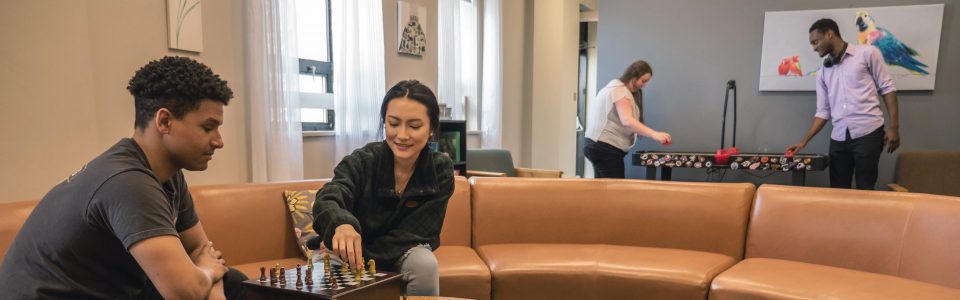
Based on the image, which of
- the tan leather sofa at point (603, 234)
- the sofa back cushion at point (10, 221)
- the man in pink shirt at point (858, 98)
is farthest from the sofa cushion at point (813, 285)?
the sofa back cushion at point (10, 221)

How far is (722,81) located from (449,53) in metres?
2.41

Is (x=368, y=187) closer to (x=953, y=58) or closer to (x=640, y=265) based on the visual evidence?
(x=640, y=265)

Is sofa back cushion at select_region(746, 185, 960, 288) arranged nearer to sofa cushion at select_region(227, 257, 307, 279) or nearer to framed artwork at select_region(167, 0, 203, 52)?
sofa cushion at select_region(227, 257, 307, 279)

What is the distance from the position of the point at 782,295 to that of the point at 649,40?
3.50 m

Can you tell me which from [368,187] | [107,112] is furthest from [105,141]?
[368,187]

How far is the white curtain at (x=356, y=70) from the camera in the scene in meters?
4.00

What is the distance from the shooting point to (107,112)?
105 inches

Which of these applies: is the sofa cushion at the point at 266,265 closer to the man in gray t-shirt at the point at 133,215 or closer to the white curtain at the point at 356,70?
the man in gray t-shirt at the point at 133,215

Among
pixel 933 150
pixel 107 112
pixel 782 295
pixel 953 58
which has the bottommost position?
pixel 782 295

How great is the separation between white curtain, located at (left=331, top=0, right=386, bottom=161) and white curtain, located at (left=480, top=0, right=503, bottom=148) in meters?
1.70

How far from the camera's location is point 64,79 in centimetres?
242

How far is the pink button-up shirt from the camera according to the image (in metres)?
3.84

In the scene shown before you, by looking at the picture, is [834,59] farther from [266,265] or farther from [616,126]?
[266,265]

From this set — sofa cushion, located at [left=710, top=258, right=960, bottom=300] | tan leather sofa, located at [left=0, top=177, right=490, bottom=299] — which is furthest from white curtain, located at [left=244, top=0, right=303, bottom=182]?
sofa cushion, located at [left=710, top=258, right=960, bottom=300]
